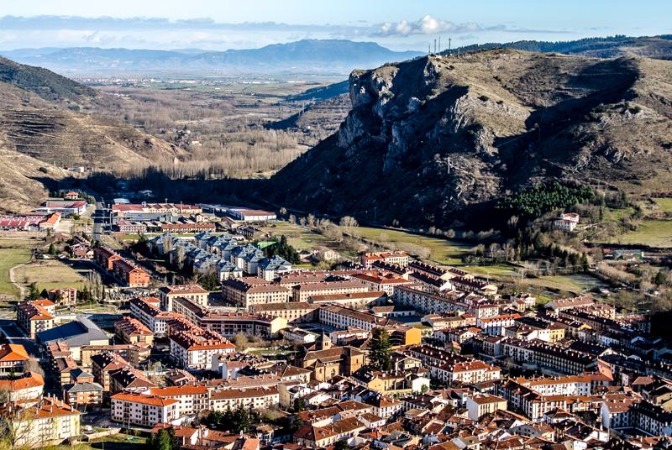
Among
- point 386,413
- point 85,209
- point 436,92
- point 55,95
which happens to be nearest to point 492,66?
point 436,92

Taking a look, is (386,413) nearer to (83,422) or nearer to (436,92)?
(83,422)

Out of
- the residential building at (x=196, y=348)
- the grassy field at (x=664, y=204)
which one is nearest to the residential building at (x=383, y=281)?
the residential building at (x=196, y=348)

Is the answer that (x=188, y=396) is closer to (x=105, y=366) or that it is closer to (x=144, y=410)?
(x=144, y=410)

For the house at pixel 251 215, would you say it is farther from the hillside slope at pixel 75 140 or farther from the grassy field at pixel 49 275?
the hillside slope at pixel 75 140

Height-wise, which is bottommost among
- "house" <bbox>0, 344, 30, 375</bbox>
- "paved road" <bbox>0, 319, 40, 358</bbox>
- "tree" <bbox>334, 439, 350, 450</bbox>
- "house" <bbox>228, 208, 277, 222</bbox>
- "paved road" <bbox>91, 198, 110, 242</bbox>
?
"paved road" <bbox>91, 198, 110, 242</bbox>

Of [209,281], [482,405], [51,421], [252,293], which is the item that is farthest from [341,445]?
[209,281]

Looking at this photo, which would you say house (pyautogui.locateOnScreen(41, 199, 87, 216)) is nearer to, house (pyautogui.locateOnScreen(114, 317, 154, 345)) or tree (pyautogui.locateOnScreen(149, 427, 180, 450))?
house (pyautogui.locateOnScreen(114, 317, 154, 345))

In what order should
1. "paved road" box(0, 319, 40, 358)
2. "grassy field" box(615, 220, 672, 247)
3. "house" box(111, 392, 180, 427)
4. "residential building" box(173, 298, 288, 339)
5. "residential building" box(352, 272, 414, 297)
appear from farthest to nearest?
1. "grassy field" box(615, 220, 672, 247)
2. "residential building" box(352, 272, 414, 297)
3. "residential building" box(173, 298, 288, 339)
4. "paved road" box(0, 319, 40, 358)
5. "house" box(111, 392, 180, 427)

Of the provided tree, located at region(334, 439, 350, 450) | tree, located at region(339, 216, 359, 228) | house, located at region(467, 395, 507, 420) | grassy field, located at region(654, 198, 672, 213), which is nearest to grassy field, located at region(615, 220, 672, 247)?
grassy field, located at region(654, 198, 672, 213)
